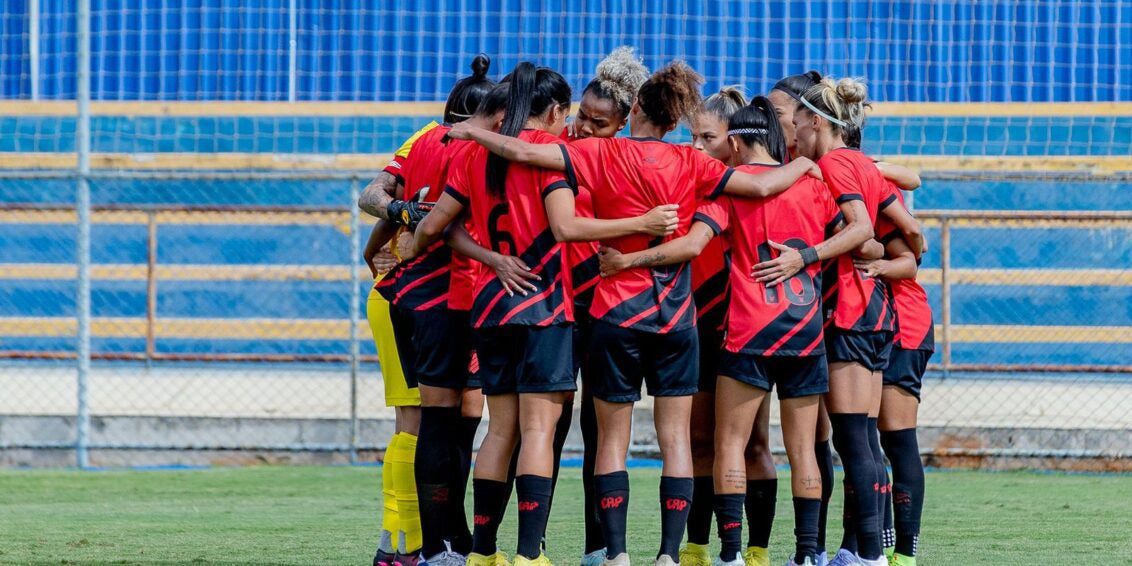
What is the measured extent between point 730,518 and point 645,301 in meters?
0.83

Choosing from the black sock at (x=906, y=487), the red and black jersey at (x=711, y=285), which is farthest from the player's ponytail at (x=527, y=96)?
the black sock at (x=906, y=487)

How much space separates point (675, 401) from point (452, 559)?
1.00m

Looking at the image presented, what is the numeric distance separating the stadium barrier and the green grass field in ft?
2.00

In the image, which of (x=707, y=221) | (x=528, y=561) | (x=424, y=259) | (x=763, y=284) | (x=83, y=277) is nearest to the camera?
(x=528, y=561)

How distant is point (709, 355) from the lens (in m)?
5.12

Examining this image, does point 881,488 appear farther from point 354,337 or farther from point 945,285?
point 945,285

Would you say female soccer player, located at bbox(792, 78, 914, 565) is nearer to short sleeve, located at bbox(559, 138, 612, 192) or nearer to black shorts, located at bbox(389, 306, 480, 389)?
short sleeve, located at bbox(559, 138, 612, 192)

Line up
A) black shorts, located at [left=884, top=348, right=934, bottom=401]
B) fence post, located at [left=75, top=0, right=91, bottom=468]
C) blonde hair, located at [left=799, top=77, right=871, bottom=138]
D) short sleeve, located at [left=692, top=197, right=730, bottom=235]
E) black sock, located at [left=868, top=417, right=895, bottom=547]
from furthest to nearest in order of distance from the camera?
1. fence post, located at [left=75, top=0, right=91, bottom=468]
2. black shorts, located at [left=884, top=348, right=934, bottom=401]
3. blonde hair, located at [left=799, top=77, right=871, bottom=138]
4. black sock, located at [left=868, top=417, right=895, bottom=547]
5. short sleeve, located at [left=692, top=197, right=730, bottom=235]

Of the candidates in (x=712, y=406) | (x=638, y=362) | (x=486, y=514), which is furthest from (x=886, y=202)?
(x=486, y=514)

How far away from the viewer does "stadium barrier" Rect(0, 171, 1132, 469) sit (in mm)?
9547

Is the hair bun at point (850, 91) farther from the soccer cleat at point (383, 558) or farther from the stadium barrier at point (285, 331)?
the stadium barrier at point (285, 331)

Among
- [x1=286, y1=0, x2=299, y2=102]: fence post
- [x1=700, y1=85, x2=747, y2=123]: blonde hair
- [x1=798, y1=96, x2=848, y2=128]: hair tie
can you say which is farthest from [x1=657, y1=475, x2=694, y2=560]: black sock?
[x1=286, y1=0, x2=299, y2=102]: fence post

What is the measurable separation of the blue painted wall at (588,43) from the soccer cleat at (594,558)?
6.78 m

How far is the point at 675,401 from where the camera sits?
15.3 ft
